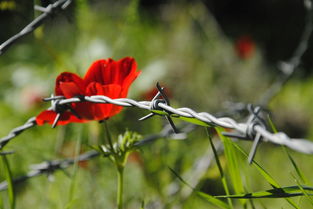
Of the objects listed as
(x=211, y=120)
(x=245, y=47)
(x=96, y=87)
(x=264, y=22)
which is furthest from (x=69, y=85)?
(x=264, y=22)

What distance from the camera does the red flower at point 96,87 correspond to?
54cm

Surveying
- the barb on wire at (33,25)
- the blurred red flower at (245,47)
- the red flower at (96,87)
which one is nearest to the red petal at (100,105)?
the red flower at (96,87)

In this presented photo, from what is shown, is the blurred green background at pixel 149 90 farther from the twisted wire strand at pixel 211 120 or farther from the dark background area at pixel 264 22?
the twisted wire strand at pixel 211 120

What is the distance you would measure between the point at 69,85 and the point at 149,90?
144 centimetres

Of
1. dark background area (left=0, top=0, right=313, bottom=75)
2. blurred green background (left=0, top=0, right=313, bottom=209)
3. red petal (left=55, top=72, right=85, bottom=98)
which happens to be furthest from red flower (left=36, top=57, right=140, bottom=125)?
dark background area (left=0, top=0, right=313, bottom=75)

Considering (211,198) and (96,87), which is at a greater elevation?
(96,87)

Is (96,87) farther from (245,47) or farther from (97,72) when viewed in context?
(245,47)

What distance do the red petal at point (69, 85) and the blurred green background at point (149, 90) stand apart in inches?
5.2

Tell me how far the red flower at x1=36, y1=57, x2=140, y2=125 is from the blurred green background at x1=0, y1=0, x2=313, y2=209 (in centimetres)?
13

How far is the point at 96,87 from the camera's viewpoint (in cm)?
54

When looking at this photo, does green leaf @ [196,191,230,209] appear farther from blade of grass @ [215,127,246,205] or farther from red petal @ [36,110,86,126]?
red petal @ [36,110,86,126]

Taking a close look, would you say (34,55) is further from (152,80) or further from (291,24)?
(291,24)

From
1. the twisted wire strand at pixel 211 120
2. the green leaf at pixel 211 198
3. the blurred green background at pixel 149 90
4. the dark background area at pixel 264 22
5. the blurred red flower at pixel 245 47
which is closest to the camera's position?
the twisted wire strand at pixel 211 120

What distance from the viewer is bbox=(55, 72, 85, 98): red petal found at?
54cm
